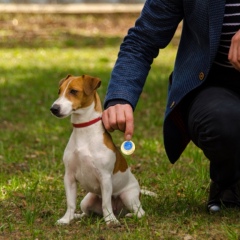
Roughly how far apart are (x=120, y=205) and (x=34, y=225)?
0.50m

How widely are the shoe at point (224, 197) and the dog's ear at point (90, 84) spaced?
0.94 meters

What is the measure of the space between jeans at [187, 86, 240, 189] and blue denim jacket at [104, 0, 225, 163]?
11 cm

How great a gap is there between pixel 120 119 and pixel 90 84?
36cm

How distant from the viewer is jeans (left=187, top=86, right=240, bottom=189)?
13.8 feet

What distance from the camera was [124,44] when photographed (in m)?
4.57

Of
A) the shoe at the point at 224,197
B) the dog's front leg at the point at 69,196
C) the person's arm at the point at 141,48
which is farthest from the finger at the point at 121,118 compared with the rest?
the shoe at the point at 224,197

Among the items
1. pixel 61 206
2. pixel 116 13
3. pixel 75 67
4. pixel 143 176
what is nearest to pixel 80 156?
→ pixel 61 206

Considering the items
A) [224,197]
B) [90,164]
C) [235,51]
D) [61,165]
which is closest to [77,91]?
[90,164]

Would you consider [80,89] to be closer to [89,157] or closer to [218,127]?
[89,157]

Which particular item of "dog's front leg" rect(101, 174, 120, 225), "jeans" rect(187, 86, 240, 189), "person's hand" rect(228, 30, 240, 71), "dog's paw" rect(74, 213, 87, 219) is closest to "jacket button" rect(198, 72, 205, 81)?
"jeans" rect(187, 86, 240, 189)

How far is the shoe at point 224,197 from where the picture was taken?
4.82m

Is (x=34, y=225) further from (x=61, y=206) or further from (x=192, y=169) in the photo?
(x=192, y=169)

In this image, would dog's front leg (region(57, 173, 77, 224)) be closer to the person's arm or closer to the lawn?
the lawn

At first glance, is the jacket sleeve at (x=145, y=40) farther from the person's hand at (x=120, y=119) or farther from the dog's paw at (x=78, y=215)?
the dog's paw at (x=78, y=215)
